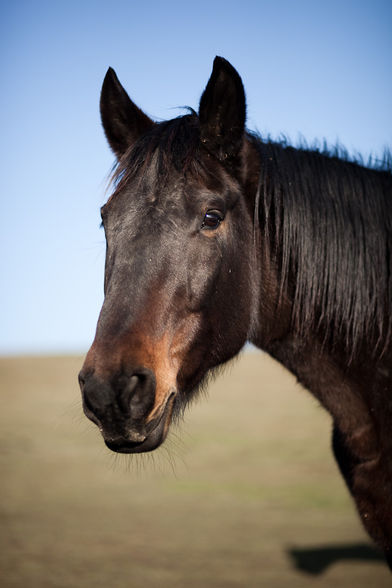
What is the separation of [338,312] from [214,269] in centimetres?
76

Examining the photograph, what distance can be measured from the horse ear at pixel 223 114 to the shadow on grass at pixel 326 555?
5027 mm

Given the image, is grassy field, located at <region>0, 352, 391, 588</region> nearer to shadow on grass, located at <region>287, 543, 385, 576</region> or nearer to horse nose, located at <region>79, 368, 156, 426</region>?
shadow on grass, located at <region>287, 543, 385, 576</region>

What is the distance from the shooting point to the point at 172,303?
8.45 ft

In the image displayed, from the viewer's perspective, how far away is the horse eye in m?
2.74

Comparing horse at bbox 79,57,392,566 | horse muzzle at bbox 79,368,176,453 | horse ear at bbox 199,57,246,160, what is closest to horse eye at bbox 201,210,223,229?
horse at bbox 79,57,392,566

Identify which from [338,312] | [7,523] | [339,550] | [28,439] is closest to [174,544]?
[339,550]

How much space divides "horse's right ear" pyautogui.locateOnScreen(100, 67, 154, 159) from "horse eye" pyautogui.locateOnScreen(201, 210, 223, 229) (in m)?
0.93

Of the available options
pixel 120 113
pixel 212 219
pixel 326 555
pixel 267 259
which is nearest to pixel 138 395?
pixel 212 219

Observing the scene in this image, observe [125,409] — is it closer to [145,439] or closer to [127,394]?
[127,394]

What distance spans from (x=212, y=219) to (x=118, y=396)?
42.5 inches

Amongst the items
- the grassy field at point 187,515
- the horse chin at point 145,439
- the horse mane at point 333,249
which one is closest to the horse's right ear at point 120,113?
the horse mane at point 333,249

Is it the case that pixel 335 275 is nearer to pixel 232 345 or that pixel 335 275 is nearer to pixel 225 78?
pixel 232 345

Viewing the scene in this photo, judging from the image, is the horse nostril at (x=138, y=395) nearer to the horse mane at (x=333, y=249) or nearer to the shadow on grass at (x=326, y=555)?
the horse mane at (x=333, y=249)

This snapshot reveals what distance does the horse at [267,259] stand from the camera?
2645mm
